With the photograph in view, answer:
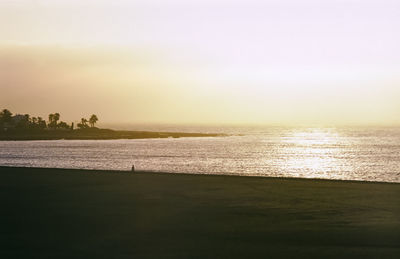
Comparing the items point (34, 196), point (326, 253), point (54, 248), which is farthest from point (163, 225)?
point (34, 196)

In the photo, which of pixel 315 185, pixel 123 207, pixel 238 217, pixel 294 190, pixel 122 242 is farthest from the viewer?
pixel 315 185

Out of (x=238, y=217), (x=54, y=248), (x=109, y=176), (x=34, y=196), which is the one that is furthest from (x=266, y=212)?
(x=109, y=176)

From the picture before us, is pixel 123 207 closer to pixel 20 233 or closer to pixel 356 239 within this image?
pixel 20 233

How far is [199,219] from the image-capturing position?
717 inches

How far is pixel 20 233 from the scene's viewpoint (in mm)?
15812

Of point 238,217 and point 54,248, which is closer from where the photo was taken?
point 54,248

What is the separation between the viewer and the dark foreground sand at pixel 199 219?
541 inches

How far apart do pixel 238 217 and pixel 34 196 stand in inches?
387

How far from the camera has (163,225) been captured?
55.9ft

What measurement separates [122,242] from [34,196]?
35.1 feet

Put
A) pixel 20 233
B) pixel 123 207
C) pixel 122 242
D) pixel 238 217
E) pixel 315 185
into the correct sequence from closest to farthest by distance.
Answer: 1. pixel 122 242
2. pixel 20 233
3. pixel 238 217
4. pixel 123 207
5. pixel 315 185

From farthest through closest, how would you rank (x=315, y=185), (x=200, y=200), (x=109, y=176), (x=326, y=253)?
(x=109, y=176) → (x=315, y=185) → (x=200, y=200) → (x=326, y=253)

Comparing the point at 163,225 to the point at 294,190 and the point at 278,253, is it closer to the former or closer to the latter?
the point at 278,253

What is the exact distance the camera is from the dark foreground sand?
1375 cm
